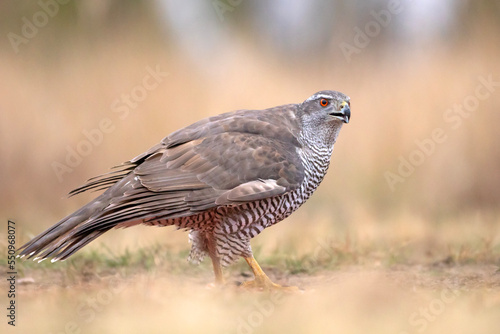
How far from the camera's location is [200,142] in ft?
20.1

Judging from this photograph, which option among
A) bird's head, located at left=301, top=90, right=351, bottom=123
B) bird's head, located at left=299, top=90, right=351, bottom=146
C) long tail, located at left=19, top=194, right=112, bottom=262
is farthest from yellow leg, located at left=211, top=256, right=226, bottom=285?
bird's head, located at left=301, top=90, right=351, bottom=123

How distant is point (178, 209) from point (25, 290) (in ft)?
5.61

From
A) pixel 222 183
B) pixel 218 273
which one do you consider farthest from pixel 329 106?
pixel 218 273

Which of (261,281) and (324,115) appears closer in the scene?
(324,115)

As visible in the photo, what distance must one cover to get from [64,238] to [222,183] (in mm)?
1313

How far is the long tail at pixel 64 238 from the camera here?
5672mm

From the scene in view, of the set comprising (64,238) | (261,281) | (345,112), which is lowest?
(261,281)

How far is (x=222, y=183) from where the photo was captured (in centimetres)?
586

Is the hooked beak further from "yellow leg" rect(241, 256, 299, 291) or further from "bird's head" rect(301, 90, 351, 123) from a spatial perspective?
"yellow leg" rect(241, 256, 299, 291)

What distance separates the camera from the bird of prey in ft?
18.8

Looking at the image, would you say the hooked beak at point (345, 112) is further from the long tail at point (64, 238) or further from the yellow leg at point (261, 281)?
the long tail at point (64, 238)

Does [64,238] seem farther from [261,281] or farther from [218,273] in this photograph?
[261,281]

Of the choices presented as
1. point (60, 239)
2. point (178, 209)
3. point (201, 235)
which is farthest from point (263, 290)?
point (60, 239)

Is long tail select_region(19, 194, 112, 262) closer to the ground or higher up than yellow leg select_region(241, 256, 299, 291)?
higher up
